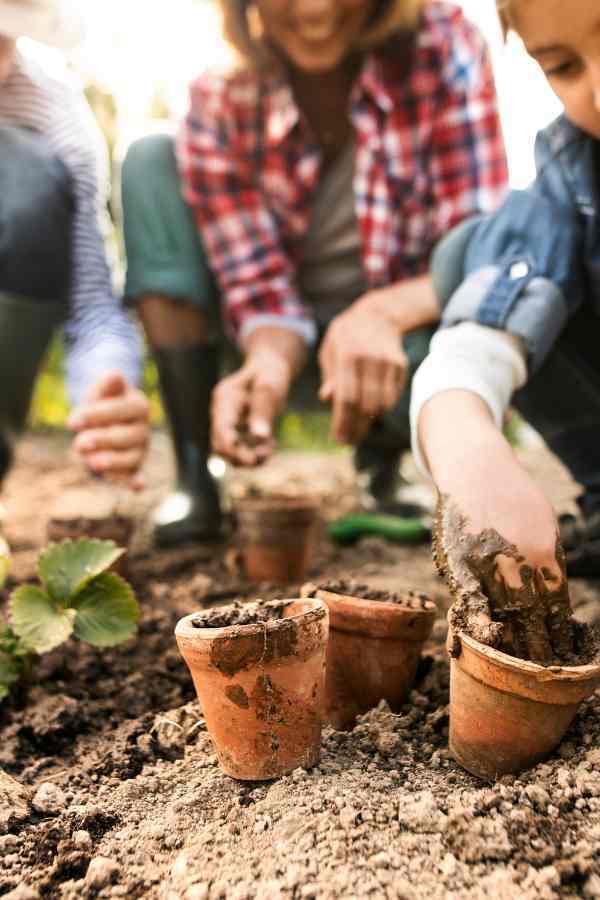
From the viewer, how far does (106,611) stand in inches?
59.5

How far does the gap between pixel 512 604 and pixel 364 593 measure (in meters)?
0.32

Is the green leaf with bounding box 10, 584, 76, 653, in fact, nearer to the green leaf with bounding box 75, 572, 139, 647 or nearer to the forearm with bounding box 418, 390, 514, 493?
the green leaf with bounding box 75, 572, 139, 647

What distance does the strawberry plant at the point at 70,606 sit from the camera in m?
1.44

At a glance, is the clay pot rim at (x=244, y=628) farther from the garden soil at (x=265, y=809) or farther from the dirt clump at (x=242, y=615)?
the garden soil at (x=265, y=809)

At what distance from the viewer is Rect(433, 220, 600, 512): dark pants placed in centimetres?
190

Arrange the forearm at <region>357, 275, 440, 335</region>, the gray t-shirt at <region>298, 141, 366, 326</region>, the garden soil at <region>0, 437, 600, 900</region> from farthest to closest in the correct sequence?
the gray t-shirt at <region>298, 141, 366, 326</region> < the forearm at <region>357, 275, 440, 335</region> < the garden soil at <region>0, 437, 600, 900</region>

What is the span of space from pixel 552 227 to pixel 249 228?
1.18 metres

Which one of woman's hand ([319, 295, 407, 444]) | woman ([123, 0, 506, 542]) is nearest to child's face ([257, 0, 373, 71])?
woman ([123, 0, 506, 542])

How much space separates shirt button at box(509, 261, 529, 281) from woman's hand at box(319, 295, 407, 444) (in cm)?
39

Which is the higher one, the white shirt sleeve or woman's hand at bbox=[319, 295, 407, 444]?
the white shirt sleeve

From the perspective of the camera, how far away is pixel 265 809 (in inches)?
41.2

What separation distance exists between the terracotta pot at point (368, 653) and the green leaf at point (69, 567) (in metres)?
0.45

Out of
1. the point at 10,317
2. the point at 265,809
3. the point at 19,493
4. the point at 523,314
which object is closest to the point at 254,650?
→ the point at 265,809

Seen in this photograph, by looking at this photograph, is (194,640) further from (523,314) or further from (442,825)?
(523,314)
